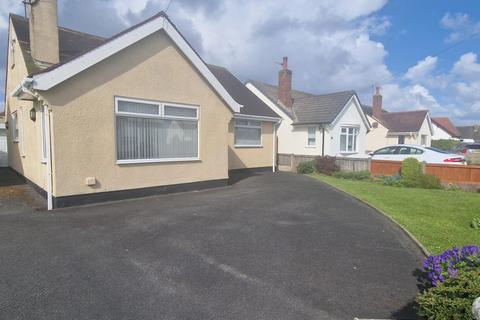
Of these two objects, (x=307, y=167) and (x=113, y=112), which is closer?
(x=113, y=112)

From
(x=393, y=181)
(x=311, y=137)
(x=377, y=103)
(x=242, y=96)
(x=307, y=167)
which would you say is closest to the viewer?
(x=393, y=181)

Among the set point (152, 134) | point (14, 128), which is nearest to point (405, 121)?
A: point (152, 134)

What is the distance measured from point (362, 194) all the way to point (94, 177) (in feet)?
29.2

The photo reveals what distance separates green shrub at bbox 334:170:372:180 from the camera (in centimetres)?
1477

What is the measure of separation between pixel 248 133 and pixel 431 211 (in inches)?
377

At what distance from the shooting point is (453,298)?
9.93 ft

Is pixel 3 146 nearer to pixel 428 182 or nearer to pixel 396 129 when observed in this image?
pixel 428 182

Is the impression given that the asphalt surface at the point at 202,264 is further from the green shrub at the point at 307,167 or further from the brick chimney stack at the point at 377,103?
the brick chimney stack at the point at 377,103

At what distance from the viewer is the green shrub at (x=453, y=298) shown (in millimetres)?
2877

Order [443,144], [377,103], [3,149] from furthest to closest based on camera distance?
[443,144], [377,103], [3,149]

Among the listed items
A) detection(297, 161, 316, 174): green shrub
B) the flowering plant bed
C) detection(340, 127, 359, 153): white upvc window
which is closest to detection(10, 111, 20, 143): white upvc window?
detection(297, 161, 316, 174): green shrub

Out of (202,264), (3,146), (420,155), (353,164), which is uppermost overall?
(3,146)

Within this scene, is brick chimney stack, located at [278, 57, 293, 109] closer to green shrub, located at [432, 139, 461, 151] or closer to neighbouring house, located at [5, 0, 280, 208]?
neighbouring house, located at [5, 0, 280, 208]

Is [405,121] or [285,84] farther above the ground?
[285,84]
